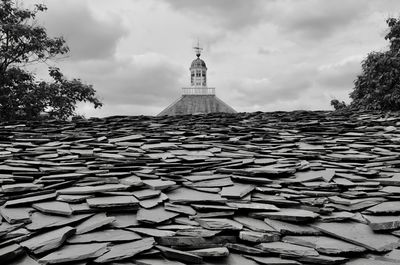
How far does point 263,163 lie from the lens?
471cm

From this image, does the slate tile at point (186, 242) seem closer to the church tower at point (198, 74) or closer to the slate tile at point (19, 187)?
the slate tile at point (19, 187)

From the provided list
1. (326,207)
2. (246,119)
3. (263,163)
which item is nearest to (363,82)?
(246,119)

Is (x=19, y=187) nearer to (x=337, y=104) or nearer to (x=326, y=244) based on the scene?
(x=326, y=244)

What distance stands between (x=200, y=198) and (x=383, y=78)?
13035mm

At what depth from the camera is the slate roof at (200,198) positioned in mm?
2777

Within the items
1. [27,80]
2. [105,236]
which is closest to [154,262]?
[105,236]

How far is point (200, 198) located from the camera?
3.55 meters

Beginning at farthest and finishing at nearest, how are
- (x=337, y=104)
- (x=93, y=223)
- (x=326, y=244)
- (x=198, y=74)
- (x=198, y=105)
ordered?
(x=198, y=74), (x=198, y=105), (x=337, y=104), (x=93, y=223), (x=326, y=244)

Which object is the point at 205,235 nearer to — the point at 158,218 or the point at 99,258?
the point at 158,218

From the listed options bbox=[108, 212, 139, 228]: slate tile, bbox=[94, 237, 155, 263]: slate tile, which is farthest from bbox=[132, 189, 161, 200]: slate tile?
bbox=[94, 237, 155, 263]: slate tile

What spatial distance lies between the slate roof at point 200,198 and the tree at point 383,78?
854cm

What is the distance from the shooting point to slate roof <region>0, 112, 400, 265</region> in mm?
2777

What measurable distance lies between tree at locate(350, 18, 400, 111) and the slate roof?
8.54 m

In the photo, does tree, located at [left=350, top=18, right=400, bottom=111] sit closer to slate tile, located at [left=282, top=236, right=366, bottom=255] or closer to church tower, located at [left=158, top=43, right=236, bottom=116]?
slate tile, located at [left=282, top=236, right=366, bottom=255]
